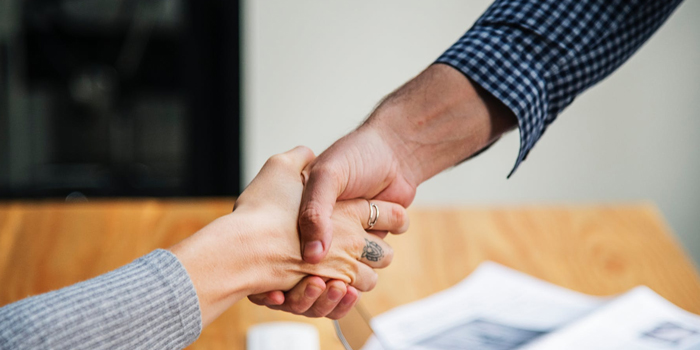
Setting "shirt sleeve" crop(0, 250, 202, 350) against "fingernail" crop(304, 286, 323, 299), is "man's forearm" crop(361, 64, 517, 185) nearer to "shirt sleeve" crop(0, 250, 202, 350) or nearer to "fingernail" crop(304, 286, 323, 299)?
"fingernail" crop(304, 286, 323, 299)

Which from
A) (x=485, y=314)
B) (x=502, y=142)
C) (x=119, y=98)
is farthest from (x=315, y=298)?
(x=119, y=98)

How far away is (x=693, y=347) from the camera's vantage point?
0.76 metres

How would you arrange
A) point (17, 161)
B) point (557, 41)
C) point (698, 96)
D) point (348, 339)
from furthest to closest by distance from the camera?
point (17, 161) → point (698, 96) → point (557, 41) → point (348, 339)

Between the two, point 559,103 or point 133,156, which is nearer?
point 559,103

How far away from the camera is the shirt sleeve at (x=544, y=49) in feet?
2.81

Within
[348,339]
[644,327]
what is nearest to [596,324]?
[644,327]

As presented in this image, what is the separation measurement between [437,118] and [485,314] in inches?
10.1

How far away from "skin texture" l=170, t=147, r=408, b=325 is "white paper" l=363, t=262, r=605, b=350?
0.07 meters

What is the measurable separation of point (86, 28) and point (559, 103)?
63.0 inches

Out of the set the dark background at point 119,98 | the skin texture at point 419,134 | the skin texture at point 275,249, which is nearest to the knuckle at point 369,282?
the skin texture at point 275,249

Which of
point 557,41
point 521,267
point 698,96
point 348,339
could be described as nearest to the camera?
point 348,339

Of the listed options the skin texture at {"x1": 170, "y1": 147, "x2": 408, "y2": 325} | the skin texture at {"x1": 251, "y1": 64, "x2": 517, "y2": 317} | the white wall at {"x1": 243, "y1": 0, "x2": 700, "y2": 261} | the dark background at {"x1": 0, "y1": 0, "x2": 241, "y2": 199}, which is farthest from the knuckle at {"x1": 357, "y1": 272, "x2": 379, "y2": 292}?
the dark background at {"x1": 0, "y1": 0, "x2": 241, "y2": 199}

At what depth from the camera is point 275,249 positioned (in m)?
0.75

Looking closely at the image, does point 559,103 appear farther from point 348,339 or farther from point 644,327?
point 348,339
